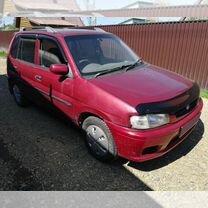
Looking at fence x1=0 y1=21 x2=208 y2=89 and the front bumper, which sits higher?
fence x1=0 y1=21 x2=208 y2=89

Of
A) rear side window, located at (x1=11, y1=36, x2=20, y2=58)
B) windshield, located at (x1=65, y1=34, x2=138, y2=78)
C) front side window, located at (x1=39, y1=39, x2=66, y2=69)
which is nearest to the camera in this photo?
windshield, located at (x1=65, y1=34, x2=138, y2=78)

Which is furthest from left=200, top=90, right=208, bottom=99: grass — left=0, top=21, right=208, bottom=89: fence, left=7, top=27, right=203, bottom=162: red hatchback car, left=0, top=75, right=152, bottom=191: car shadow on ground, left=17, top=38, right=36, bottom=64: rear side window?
left=17, top=38, right=36, bottom=64: rear side window

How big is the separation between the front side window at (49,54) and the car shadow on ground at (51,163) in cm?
123

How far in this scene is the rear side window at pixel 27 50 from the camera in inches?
193

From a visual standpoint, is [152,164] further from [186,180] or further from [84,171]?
[84,171]

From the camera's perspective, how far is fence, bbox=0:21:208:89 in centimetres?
749

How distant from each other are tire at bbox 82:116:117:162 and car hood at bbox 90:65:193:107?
0.48 meters

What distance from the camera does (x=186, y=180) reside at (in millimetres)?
3207

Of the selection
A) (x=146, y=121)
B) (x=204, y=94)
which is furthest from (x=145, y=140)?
(x=204, y=94)

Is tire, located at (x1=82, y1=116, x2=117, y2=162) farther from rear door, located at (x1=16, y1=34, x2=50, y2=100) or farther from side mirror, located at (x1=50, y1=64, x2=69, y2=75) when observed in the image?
rear door, located at (x1=16, y1=34, x2=50, y2=100)

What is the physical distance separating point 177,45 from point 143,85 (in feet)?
17.3

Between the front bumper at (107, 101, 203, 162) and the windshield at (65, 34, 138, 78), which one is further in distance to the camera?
the windshield at (65, 34, 138, 78)

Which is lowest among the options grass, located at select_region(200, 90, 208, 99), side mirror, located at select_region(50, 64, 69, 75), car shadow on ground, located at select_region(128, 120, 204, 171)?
grass, located at select_region(200, 90, 208, 99)

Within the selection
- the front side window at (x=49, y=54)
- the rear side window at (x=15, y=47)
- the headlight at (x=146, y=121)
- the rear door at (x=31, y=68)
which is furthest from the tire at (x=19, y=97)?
the headlight at (x=146, y=121)
